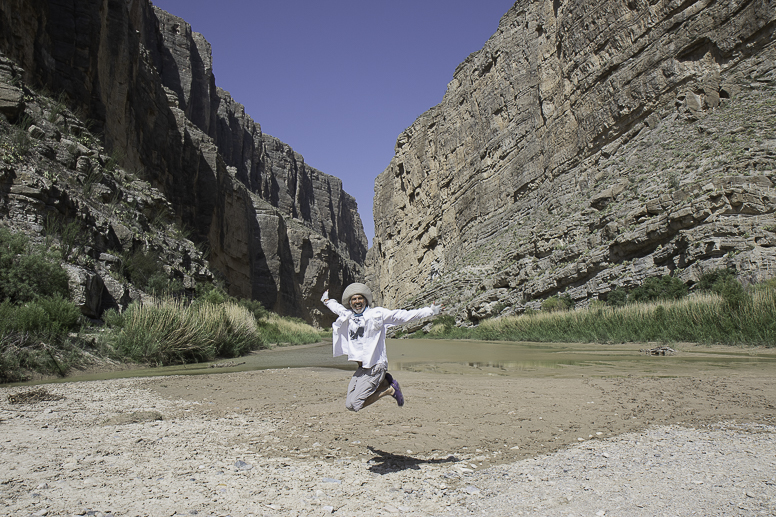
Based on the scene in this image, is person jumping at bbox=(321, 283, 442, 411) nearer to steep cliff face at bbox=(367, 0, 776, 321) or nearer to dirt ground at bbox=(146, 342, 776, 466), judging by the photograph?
dirt ground at bbox=(146, 342, 776, 466)

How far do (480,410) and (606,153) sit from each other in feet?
109

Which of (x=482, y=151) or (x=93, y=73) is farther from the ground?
(x=482, y=151)

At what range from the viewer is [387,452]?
3.69m

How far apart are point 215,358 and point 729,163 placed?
22.6m

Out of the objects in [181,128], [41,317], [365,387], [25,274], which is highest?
[181,128]

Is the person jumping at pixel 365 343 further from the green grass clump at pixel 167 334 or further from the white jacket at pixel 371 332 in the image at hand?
the green grass clump at pixel 167 334

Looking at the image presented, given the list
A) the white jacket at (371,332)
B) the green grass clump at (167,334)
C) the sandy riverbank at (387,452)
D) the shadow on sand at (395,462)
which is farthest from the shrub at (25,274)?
the shadow on sand at (395,462)

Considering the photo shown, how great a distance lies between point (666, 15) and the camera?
30844 millimetres

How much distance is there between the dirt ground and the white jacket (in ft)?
2.39

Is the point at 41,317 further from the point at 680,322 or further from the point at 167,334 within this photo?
the point at 680,322

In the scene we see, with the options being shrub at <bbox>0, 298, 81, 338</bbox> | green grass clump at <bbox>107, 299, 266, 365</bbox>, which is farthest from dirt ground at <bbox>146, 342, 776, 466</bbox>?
green grass clump at <bbox>107, 299, 266, 365</bbox>

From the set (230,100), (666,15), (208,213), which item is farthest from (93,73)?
(230,100)

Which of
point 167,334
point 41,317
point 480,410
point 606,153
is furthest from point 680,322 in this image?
point 606,153

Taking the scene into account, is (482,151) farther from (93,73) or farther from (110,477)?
(110,477)
